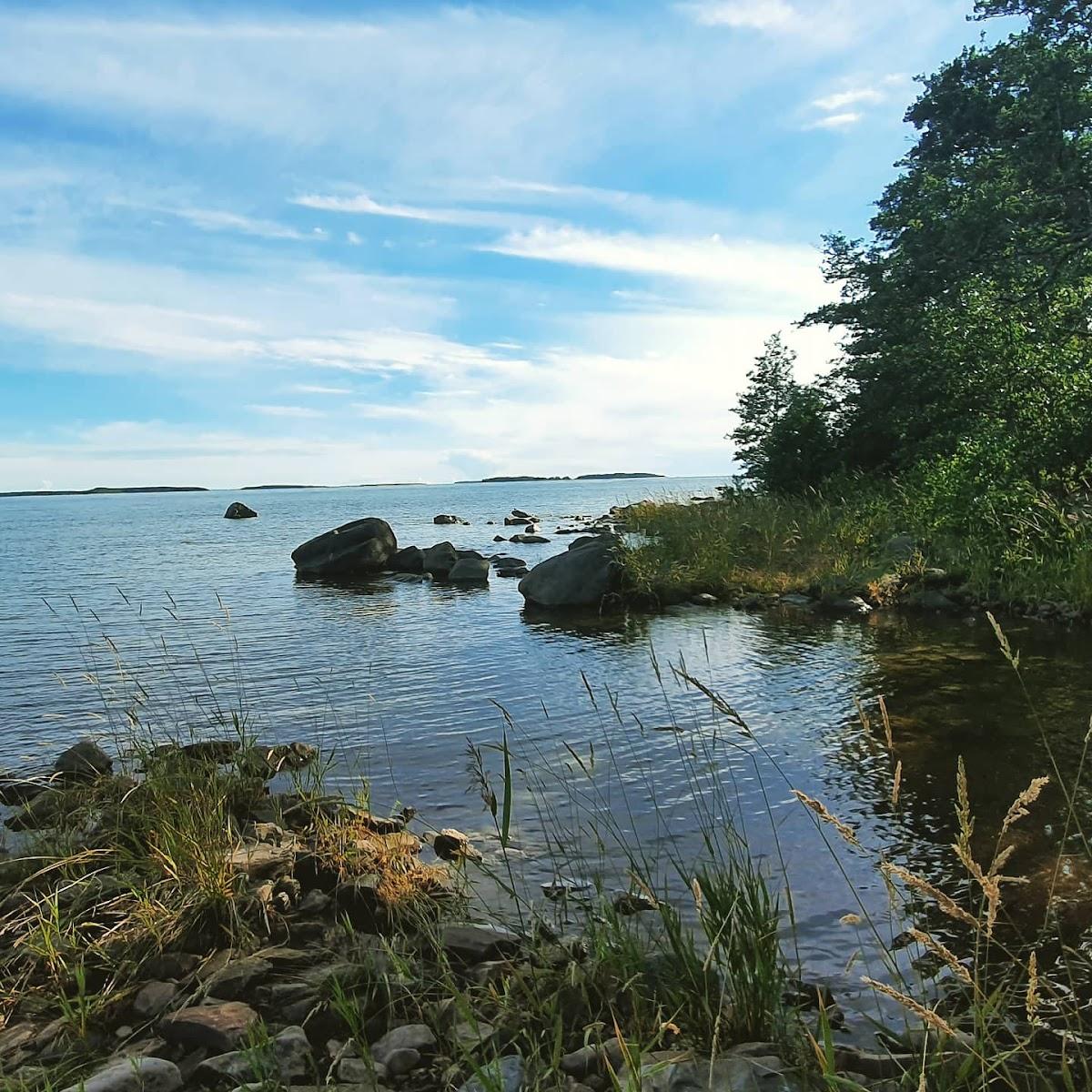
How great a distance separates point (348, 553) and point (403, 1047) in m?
27.4

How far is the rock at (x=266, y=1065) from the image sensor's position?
3.57m

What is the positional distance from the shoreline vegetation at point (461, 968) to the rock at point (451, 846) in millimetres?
29

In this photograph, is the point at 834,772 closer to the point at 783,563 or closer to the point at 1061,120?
the point at 783,563

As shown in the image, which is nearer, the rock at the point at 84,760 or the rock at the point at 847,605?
the rock at the point at 84,760

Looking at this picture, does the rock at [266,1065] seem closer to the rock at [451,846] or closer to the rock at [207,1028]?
the rock at [207,1028]

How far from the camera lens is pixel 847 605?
17203 mm

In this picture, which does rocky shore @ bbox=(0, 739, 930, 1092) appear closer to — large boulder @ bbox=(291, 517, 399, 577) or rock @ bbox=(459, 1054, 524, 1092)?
rock @ bbox=(459, 1054, 524, 1092)

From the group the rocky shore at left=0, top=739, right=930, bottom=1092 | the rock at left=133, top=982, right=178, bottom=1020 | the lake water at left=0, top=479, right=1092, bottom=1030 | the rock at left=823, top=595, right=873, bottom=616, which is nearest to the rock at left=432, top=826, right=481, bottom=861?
the rocky shore at left=0, top=739, right=930, bottom=1092

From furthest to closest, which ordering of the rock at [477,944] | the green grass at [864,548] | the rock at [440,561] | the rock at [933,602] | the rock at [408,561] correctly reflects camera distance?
the rock at [408,561], the rock at [440,561], the rock at [933,602], the green grass at [864,548], the rock at [477,944]

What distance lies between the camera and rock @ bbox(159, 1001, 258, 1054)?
3859mm

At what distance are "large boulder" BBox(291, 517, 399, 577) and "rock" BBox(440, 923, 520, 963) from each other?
26.2 m

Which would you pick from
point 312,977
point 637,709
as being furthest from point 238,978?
point 637,709

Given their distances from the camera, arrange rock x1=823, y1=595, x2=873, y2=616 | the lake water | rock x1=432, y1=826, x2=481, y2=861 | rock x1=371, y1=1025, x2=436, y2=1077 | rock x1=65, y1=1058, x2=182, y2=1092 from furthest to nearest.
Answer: rock x1=823, y1=595, x2=873, y2=616 < the lake water < rock x1=432, y1=826, x2=481, y2=861 < rock x1=371, y1=1025, x2=436, y2=1077 < rock x1=65, y1=1058, x2=182, y2=1092

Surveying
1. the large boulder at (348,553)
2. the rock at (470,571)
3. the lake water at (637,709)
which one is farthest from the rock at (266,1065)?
the large boulder at (348,553)
